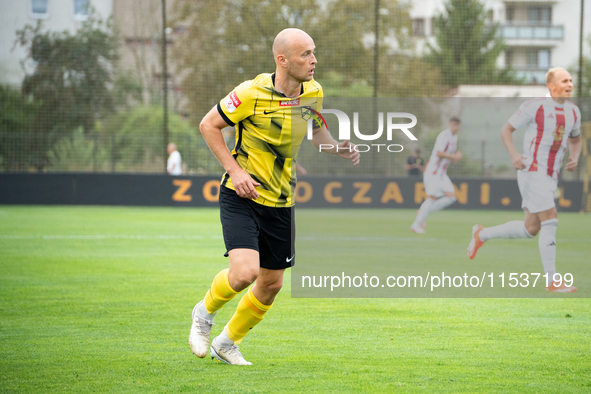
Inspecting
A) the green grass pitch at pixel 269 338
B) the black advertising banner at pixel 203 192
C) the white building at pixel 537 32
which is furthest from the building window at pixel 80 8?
the white building at pixel 537 32

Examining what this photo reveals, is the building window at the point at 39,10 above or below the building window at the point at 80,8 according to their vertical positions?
below

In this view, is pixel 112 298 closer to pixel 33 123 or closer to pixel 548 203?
pixel 548 203

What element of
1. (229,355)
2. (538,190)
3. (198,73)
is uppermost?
(198,73)

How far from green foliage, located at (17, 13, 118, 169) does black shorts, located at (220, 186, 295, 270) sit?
1775 centimetres

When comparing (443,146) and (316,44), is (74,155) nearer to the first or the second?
(316,44)

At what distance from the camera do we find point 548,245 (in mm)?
7234

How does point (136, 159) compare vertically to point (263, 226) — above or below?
below

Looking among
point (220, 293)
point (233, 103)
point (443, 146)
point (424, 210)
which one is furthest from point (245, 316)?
point (424, 210)

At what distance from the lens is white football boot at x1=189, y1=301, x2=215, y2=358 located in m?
4.36

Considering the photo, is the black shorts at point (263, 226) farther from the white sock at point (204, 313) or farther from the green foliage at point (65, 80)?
the green foliage at point (65, 80)

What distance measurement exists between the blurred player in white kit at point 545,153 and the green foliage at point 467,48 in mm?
16466

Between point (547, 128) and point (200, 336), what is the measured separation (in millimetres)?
4549

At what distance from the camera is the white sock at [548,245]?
7.21 metres

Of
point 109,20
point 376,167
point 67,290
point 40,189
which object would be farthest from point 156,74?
point 67,290
